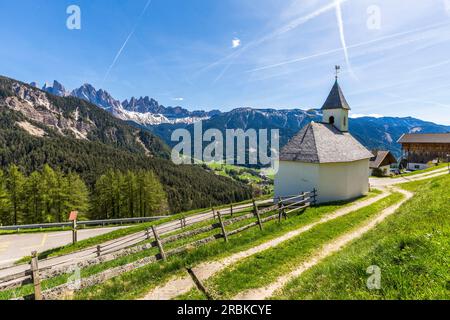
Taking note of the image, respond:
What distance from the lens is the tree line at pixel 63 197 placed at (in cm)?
5006

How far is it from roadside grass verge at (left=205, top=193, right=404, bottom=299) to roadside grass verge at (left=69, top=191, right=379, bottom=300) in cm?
151

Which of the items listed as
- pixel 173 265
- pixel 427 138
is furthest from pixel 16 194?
pixel 427 138

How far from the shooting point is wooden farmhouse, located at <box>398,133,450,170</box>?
69.1 m

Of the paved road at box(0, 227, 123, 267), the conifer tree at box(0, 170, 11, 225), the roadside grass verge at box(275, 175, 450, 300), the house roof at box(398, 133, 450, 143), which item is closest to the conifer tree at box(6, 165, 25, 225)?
the conifer tree at box(0, 170, 11, 225)

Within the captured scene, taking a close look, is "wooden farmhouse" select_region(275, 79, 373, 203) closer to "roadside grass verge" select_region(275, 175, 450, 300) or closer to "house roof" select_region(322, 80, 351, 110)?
"house roof" select_region(322, 80, 351, 110)

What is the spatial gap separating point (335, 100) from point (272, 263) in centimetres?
2772

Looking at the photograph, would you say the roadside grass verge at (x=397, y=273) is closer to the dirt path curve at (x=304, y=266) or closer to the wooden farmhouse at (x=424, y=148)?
the dirt path curve at (x=304, y=266)

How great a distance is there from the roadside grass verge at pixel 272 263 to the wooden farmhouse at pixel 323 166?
762cm

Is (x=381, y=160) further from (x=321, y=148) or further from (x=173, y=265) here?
(x=173, y=265)

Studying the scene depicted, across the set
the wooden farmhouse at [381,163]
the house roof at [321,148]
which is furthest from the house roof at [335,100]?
the wooden farmhouse at [381,163]

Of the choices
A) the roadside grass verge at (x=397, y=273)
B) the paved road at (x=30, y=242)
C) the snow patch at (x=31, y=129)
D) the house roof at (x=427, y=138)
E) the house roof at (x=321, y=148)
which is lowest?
the paved road at (x=30, y=242)

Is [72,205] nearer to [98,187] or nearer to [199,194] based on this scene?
[98,187]

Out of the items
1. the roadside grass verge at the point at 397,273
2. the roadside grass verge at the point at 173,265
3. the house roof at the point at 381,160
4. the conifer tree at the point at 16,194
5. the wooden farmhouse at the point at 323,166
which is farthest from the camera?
the house roof at the point at 381,160

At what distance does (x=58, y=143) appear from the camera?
145 meters
